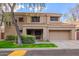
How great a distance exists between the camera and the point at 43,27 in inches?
264

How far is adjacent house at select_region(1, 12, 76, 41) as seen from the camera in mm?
6465

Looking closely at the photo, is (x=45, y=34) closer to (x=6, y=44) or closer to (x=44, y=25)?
(x=44, y=25)

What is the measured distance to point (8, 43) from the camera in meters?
6.43

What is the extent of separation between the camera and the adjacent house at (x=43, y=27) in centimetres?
646

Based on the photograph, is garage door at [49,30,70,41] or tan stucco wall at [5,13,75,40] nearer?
garage door at [49,30,70,41]

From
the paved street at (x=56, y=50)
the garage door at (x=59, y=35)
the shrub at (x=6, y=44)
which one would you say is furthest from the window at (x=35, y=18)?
the shrub at (x=6, y=44)

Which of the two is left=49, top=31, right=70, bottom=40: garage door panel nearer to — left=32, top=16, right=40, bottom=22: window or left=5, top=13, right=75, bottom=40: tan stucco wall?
left=5, top=13, right=75, bottom=40: tan stucco wall

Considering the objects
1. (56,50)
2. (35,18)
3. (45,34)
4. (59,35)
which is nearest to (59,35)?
(59,35)

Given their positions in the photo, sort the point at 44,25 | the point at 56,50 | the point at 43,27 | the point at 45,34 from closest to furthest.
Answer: the point at 45,34
the point at 43,27
the point at 44,25
the point at 56,50

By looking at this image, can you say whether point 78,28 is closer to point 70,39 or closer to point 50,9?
point 70,39

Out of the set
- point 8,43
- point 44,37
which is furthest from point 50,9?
point 8,43

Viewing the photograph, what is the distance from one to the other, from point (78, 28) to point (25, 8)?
1.79 meters

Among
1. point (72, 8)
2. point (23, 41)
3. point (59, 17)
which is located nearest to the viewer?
point (72, 8)

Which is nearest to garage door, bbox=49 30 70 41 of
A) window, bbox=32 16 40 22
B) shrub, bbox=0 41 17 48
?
window, bbox=32 16 40 22
